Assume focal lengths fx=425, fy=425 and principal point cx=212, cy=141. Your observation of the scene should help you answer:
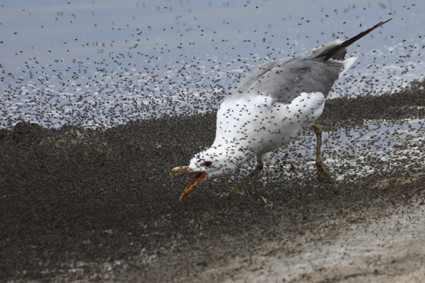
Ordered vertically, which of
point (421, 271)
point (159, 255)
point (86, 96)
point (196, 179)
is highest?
point (86, 96)

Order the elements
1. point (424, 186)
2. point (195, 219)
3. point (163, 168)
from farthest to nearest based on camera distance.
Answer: point (163, 168), point (424, 186), point (195, 219)

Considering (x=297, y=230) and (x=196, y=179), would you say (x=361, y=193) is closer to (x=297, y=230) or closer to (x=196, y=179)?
(x=297, y=230)

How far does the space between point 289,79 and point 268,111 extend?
1.00 metres

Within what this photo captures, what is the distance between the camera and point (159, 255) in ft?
15.0

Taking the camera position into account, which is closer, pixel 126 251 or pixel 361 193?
pixel 126 251

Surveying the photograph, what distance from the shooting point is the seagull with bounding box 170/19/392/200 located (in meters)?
5.84

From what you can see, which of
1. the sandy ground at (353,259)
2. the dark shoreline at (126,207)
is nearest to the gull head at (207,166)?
the dark shoreline at (126,207)

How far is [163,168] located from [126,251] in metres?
2.95

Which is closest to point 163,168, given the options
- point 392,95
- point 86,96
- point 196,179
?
point 196,179

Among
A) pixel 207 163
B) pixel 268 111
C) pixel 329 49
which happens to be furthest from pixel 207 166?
pixel 329 49

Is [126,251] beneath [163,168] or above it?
beneath

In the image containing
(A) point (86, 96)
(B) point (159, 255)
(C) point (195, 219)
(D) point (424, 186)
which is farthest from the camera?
(A) point (86, 96)

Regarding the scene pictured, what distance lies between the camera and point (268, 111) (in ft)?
19.8

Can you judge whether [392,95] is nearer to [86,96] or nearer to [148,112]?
[148,112]
